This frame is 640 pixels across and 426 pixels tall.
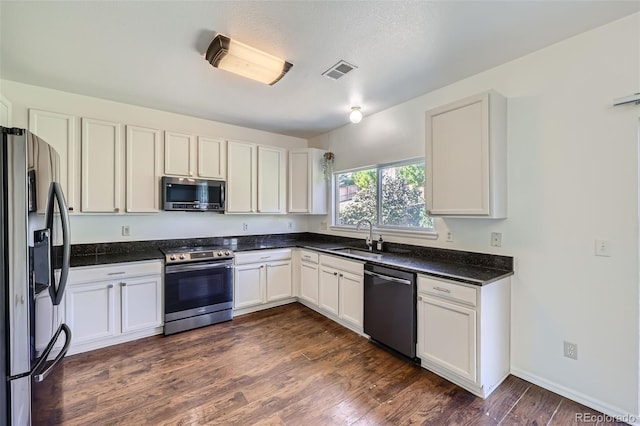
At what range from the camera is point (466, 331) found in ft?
6.89

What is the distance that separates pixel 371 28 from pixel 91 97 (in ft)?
10.1

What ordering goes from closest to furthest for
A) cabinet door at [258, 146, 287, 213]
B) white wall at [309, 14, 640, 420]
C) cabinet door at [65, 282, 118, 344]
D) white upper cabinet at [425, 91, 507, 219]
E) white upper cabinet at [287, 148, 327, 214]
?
white wall at [309, 14, 640, 420] < white upper cabinet at [425, 91, 507, 219] < cabinet door at [65, 282, 118, 344] < cabinet door at [258, 146, 287, 213] < white upper cabinet at [287, 148, 327, 214]

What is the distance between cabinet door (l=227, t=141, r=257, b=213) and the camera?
3801mm

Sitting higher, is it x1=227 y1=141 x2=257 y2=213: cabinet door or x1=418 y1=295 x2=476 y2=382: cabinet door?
x1=227 y1=141 x2=257 y2=213: cabinet door

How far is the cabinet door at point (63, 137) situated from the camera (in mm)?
2666

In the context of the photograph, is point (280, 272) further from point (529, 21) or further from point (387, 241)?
point (529, 21)

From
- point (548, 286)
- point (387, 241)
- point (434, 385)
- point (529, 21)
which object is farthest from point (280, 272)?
point (529, 21)

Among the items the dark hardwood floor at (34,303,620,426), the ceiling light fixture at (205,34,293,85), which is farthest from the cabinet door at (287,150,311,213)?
the dark hardwood floor at (34,303,620,426)

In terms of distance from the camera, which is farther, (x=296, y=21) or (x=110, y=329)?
(x=110, y=329)

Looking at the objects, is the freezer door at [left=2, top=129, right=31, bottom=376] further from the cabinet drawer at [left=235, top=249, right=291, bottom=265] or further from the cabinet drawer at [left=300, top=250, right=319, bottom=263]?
the cabinet drawer at [left=300, top=250, right=319, bottom=263]

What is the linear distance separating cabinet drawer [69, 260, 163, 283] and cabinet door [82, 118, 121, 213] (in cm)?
65

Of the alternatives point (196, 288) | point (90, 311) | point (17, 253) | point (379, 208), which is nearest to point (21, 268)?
point (17, 253)

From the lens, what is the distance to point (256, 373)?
93.2 inches

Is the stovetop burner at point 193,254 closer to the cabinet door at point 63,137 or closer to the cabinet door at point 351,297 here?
the cabinet door at point 63,137
